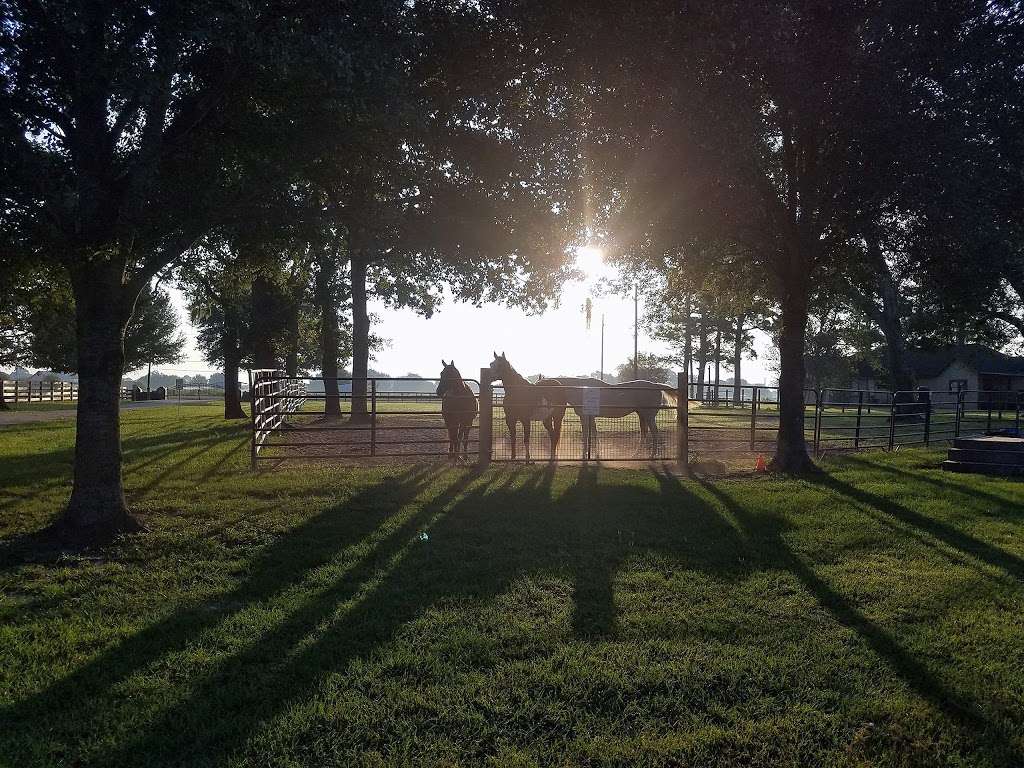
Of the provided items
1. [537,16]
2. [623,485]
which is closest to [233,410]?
[623,485]

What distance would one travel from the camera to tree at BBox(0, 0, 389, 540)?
5.68 metres

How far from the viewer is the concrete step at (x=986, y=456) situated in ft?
39.6

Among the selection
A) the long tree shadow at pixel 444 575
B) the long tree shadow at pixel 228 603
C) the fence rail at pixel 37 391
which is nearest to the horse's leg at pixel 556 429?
the long tree shadow at pixel 444 575

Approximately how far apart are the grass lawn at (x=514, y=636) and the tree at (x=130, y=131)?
7.45 feet

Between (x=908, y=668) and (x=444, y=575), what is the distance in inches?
145

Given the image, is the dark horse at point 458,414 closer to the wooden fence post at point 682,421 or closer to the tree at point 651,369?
the wooden fence post at point 682,421

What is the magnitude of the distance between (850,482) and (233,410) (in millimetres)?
22280

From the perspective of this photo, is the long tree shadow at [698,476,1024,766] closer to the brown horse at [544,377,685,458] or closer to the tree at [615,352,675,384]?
the brown horse at [544,377,685,458]

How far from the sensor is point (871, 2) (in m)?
9.47

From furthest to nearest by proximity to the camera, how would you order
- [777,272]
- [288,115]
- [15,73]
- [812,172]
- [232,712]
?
1. [777,272]
2. [812,172]
3. [288,115]
4. [15,73]
5. [232,712]

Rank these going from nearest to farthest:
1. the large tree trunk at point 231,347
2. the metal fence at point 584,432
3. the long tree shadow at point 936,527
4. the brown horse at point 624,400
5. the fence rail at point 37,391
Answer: the long tree shadow at point 936,527
the metal fence at point 584,432
the brown horse at point 624,400
the large tree trunk at point 231,347
the fence rail at point 37,391

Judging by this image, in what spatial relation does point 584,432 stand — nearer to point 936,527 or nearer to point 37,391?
point 936,527

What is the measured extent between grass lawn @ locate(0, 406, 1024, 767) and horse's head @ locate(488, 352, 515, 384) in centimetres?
490

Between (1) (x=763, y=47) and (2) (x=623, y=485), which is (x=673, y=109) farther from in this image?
(2) (x=623, y=485)
